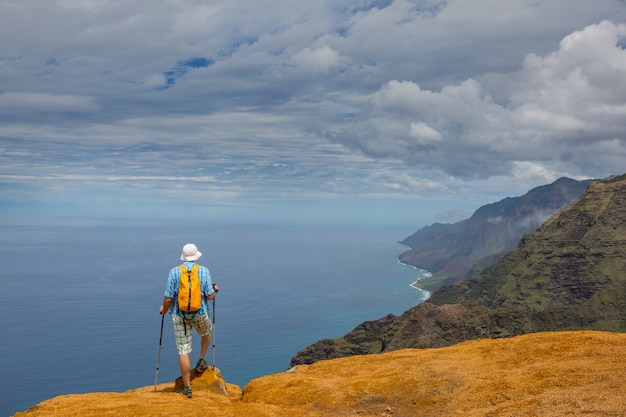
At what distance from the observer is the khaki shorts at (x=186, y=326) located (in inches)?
598

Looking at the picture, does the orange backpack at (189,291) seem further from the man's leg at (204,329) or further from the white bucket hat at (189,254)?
the man's leg at (204,329)

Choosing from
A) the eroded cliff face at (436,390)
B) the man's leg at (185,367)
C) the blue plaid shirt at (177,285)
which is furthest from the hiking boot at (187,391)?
the blue plaid shirt at (177,285)

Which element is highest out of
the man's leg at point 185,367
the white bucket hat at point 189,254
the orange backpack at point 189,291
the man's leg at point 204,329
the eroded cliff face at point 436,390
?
the white bucket hat at point 189,254

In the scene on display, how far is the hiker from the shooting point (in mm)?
14805

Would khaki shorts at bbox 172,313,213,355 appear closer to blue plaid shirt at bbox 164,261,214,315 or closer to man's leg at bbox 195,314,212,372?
man's leg at bbox 195,314,212,372

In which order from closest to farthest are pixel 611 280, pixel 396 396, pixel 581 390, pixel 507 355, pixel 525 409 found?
1. pixel 525 409
2. pixel 581 390
3. pixel 396 396
4. pixel 507 355
5. pixel 611 280

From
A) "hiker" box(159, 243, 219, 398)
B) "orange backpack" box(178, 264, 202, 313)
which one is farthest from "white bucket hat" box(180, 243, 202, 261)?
"orange backpack" box(178, 264, 202, 313)

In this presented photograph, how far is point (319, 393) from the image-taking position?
50.6 feet

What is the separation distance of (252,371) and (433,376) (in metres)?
175

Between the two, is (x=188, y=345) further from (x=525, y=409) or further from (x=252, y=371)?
(x=252, y=371)

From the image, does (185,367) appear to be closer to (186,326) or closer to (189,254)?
(186,326)

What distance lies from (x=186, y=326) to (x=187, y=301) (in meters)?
1.15

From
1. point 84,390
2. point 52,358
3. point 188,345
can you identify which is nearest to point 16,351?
point 52,358

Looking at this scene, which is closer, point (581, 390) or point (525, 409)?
point (525, 409)
